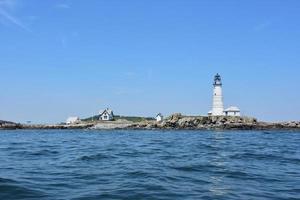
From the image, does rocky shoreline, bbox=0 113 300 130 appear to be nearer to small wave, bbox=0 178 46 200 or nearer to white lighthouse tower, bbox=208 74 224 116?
white lighthouse tower, bbox=208 74 224 116

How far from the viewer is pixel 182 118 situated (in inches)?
5187

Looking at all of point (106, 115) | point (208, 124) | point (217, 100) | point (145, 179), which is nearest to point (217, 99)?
point (217, 100)

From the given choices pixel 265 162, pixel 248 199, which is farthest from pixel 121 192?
pixel 265 162

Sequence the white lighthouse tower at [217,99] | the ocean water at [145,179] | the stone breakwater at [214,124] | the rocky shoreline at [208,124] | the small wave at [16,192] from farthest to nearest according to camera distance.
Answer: the white lighthouse tower at [217,99] < the rocky shoreline at [208,124] < the stone breakwater at [214,124] < the ocean water at [145,179] < the small wave at [16,192]

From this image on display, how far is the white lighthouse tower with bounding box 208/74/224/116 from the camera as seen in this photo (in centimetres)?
13038

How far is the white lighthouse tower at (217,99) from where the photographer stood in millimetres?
130375

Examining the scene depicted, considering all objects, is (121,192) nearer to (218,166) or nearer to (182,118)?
(218,166)

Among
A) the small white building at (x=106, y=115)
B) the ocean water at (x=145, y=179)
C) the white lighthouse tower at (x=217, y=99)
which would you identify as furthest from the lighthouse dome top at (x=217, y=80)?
the ocean water at (x=145, y=179)

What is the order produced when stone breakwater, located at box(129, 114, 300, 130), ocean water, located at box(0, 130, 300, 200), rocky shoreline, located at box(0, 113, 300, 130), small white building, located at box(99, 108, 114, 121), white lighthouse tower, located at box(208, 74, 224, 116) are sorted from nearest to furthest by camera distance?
ocean water, located at box(0, 130, 300, 200), stone breakwater, located at box(129, 114, 300, 130), rocky shoreline, located at box(0, 113, 300, 130), white lighthouse tower, located at box(208, 74, 224, 116), small white building, located at box(99, 108, 114, 121)

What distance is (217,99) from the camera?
131 m

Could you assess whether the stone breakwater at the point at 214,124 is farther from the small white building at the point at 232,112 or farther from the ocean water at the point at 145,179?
the ocean water at the point at 145,179

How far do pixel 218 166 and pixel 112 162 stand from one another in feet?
15.8

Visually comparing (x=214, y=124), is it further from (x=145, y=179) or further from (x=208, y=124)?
(x=145, y=179)

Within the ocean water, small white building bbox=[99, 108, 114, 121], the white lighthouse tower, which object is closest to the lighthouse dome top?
the white lighthouse tower
